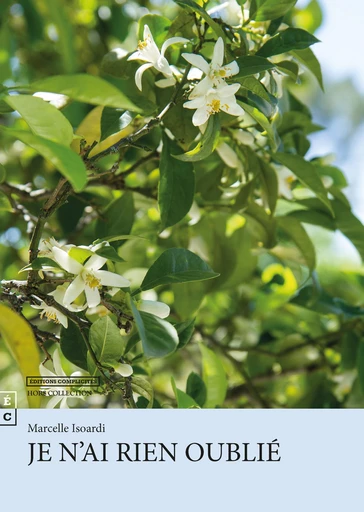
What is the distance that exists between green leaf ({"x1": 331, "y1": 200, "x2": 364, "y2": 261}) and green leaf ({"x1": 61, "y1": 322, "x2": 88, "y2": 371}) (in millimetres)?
415

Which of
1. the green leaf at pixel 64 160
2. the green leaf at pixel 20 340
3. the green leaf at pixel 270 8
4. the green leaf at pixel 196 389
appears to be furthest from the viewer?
the green leaf at pixel 196 389

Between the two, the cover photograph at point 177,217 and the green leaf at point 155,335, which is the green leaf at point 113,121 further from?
the green leaf at point 155,335

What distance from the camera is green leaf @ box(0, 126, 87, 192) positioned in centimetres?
38

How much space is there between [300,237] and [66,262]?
1.31 feet

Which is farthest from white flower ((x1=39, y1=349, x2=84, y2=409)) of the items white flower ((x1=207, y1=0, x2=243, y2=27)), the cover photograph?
white flower ((x1=207, y1=0, x2=243, y2=27))

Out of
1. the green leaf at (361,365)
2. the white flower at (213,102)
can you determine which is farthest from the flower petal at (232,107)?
the green leaf at (361,365)

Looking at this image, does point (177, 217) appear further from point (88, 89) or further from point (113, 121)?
point (88, 89)

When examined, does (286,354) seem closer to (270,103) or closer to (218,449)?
(218,449)

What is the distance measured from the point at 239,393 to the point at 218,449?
1.19 ft

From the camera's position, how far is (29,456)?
2.01 feet

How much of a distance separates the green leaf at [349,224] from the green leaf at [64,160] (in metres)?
0.51

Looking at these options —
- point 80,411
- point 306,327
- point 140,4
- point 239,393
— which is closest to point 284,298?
point 306,327

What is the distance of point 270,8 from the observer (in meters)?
0.61

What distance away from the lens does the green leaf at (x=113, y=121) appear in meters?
0.57
